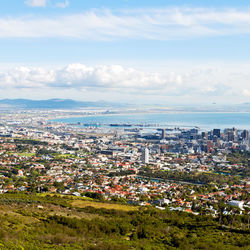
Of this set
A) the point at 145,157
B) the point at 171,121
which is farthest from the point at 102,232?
the point at 171,121

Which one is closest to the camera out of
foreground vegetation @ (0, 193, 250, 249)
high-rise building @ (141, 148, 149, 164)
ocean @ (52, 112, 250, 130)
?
foreground vegetation @ (0, 193, 250, 249)

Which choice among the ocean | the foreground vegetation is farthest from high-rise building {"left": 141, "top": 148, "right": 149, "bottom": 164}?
the ocean

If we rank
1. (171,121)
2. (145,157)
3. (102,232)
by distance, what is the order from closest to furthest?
(102,232), (145,157), (171,121)

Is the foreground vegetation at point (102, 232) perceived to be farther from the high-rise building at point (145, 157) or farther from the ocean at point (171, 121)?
the ocean at point (171, 121)

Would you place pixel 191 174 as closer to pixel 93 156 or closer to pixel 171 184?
pixel 171 184

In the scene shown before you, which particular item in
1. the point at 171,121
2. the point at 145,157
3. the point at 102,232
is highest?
the point at 171,121

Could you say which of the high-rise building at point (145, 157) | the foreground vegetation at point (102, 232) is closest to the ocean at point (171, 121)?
the high-rise building at point (145, 157)

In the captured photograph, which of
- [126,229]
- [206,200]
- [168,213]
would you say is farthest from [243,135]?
[126,229]

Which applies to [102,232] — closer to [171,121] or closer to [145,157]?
[145,157]

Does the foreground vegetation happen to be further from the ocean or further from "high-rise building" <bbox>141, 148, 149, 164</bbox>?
the ocean
